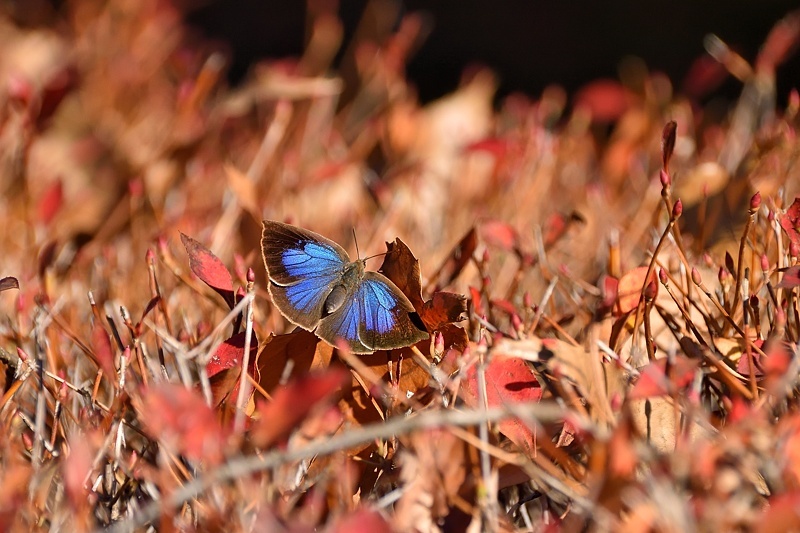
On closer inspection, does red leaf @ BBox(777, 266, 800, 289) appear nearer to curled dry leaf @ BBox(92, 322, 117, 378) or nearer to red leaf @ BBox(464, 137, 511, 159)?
curled dry leaf @ BBox(92, 322, 117, 378)

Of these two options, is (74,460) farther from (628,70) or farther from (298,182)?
(628,70)

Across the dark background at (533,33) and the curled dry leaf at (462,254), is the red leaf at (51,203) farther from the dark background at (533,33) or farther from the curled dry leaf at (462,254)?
the dark background at (533,33)

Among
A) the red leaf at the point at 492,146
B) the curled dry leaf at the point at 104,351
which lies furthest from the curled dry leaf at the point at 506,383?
the red leaf at the point at 492,146

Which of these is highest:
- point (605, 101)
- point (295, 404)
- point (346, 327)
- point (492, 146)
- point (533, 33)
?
point (295, 404)

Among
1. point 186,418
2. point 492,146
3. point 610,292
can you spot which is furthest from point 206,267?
point 492,146

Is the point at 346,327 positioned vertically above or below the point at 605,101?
above

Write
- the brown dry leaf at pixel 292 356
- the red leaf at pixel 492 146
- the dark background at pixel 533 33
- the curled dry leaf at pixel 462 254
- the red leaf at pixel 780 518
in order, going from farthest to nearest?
the dark background at pixel 533 33
the red leaf at pixel 492 146
the curled dry leaf at pixel 462 254
the brown dry leaf at pixel 292 356
the red leaf at pixel 780 518

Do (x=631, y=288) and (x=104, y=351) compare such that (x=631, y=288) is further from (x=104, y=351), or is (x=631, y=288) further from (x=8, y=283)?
(x=8, y=283)
